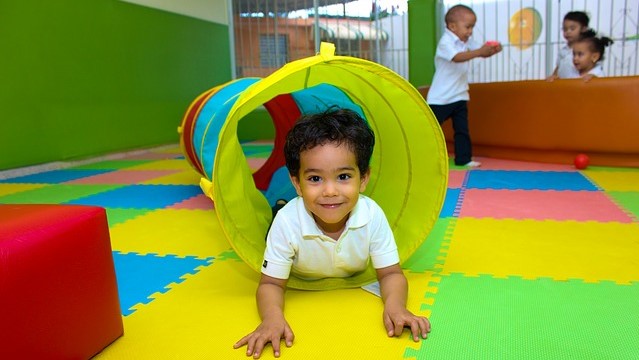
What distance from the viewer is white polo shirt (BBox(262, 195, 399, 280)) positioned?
1597 millimetres

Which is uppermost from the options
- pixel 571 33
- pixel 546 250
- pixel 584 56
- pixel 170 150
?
pixel 571 33

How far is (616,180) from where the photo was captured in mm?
3467

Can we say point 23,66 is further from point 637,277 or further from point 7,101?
point 637,277

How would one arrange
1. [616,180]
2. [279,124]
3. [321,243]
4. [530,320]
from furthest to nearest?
1. [616,180]
2. [279,124]
3. [321,243]
4. [530,320]

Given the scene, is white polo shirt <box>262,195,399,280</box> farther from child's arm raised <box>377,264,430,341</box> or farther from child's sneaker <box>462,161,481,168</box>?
child's sneaker <box>462,161,481,168</box>

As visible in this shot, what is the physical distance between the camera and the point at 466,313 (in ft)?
4.97

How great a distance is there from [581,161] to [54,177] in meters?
4.04

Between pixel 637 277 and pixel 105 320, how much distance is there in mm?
1606

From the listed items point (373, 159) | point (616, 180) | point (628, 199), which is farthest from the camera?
point (616, 180)

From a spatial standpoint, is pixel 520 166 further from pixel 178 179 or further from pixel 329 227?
pixel 329 227

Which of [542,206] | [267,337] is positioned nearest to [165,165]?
[542,206]

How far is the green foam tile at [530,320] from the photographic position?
1.29 metres

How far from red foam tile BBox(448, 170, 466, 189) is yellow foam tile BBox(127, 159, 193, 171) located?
2.17m

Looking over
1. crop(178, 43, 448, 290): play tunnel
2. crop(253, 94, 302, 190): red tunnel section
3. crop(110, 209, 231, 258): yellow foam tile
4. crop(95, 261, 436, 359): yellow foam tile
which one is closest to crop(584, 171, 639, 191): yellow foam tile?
crop(178, 43, 448, 290): play tunnel
